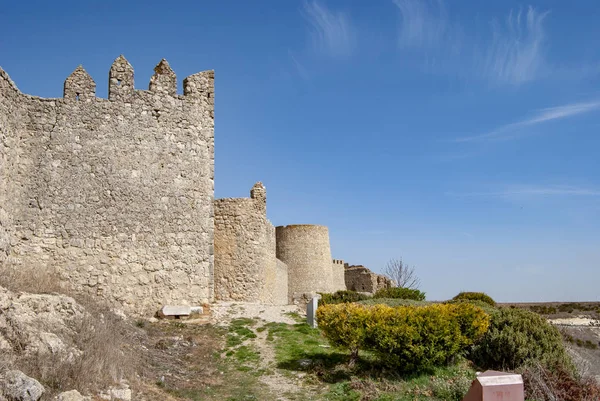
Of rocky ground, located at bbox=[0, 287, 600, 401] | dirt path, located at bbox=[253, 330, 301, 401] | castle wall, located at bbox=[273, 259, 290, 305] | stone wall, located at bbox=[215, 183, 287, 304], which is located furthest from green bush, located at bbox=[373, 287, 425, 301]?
dirt path, located at bbox=[253, 330, 301, 401]

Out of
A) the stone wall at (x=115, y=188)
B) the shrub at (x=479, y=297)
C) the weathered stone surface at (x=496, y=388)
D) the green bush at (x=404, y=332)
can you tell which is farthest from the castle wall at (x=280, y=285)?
the weathered stone surface at (x=496, y=388)

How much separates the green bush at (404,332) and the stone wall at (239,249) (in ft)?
31.4

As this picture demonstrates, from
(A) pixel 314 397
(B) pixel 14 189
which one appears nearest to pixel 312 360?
(A) pixel 314 397

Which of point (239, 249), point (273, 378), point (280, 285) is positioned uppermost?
point (239, 249)

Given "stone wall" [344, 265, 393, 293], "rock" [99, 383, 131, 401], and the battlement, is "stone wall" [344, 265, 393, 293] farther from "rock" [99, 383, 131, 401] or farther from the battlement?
"rock" [99, 383, 131, 401]

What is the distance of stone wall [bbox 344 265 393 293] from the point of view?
43281 millimetres

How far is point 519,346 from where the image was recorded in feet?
44.8

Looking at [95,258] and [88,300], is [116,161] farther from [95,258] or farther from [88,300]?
[88,300]

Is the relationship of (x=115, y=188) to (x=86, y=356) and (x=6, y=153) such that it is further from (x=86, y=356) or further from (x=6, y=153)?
(x=86, y=356)

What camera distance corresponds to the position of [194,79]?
62.0 feet

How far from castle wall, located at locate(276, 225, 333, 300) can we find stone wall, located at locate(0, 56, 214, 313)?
1989cm

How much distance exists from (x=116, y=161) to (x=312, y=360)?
852cm

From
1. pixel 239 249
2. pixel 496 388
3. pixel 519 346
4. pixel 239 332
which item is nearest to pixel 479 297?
pixel 239 249

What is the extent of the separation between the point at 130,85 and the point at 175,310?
23.5 ft
